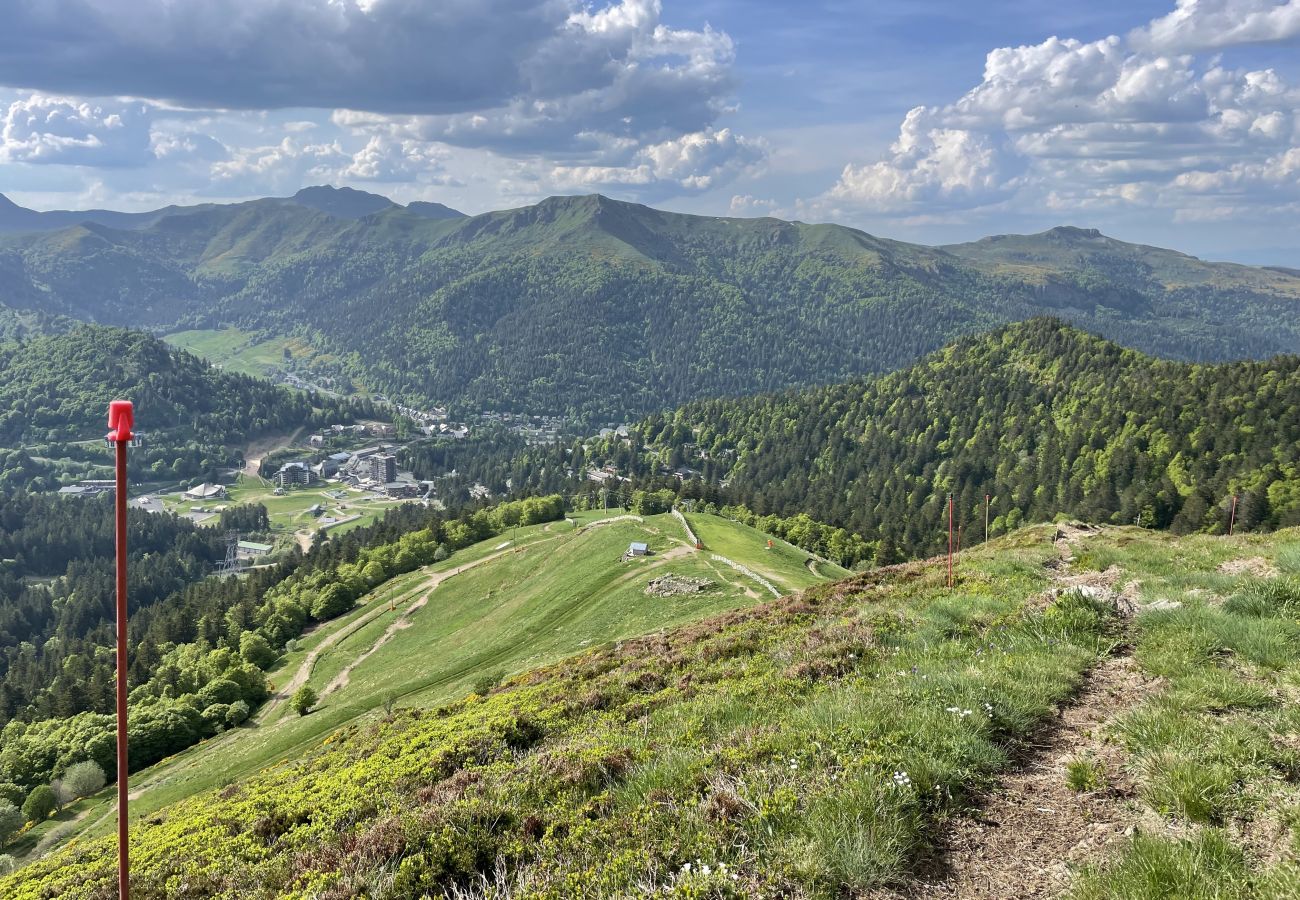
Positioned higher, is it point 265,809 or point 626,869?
point 626,869

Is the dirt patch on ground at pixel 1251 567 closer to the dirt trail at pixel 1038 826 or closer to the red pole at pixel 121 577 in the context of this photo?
the dirt trail at pixel 1038 826

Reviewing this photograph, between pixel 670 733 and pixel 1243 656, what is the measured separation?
11.5 metres

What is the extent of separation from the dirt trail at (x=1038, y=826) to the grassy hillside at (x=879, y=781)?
0.04 meters

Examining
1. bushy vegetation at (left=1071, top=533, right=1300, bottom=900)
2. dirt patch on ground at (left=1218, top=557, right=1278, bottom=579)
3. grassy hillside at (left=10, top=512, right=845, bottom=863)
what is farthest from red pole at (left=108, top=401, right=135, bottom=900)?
grassy hillside at (left=10, top=512, right=845, bottom=863)

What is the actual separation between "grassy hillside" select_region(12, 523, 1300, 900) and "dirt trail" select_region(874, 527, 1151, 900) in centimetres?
4

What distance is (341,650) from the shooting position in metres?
87.2

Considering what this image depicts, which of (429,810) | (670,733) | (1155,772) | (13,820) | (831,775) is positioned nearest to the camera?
(1155,772)

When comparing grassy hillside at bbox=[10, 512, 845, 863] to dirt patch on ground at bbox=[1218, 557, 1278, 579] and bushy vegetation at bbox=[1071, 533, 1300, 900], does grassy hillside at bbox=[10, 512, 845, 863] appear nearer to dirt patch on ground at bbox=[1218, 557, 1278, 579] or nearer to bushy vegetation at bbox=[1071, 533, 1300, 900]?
dirt patch on ground at bbox=[1218, 557, 1278, 579]

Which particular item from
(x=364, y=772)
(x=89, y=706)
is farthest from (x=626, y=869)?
(x=89, y=706)

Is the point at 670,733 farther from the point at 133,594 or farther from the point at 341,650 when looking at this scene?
the point at 133,594

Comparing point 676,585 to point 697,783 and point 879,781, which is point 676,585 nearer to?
point 697,783

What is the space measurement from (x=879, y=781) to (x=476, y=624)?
74.3m

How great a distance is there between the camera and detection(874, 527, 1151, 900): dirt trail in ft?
27.8

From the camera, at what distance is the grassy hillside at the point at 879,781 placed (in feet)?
28.1
